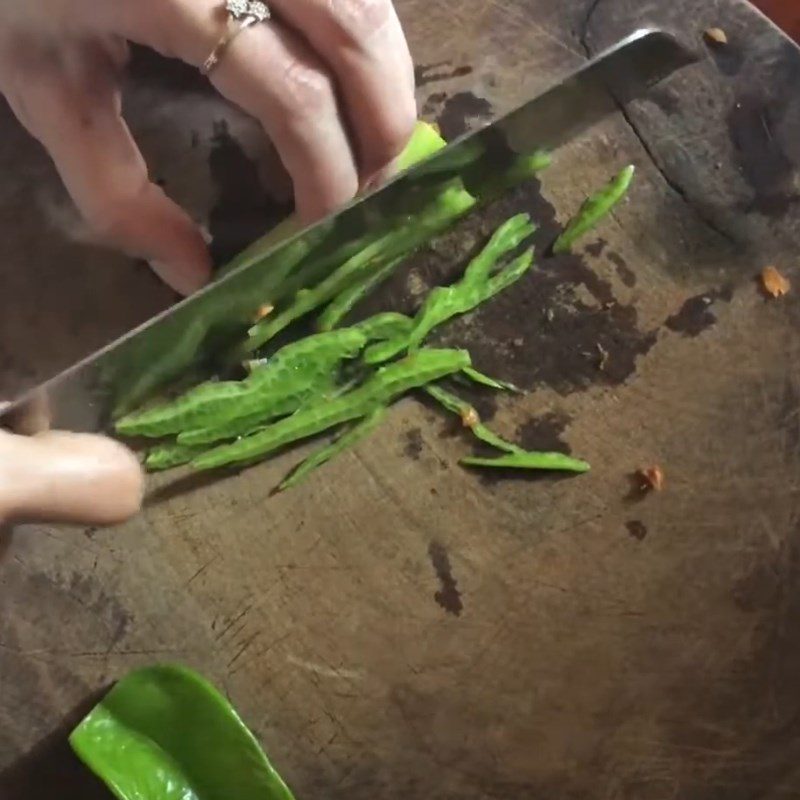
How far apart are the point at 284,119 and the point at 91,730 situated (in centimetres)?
70

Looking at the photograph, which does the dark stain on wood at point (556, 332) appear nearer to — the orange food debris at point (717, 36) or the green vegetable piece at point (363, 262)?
the green vegetable piece at point (363, 262)

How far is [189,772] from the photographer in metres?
1.32

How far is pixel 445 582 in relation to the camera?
4.52 feet

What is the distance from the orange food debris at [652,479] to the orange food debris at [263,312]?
485mm

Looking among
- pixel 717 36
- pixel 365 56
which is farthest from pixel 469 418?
pixel 717 36

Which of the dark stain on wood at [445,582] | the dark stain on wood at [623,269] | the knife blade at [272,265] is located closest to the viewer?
the knife blade at [272,265]

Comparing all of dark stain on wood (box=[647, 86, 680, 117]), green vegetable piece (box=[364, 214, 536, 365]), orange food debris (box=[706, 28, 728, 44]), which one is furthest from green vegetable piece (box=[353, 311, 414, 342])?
orange food debris (box=[706, 28, 728, 44])

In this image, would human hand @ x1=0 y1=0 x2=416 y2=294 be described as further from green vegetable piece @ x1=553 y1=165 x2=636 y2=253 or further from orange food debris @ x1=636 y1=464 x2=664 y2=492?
orange food debris @ x1=636 y1=464 x2=664 y2=492

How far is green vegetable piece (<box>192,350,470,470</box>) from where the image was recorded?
139 centimetres

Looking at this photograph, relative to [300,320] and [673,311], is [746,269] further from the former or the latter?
[300,320]

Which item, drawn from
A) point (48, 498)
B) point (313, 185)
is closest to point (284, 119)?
point (313, 185)

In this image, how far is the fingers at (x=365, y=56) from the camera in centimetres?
116

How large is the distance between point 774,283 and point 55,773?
3.40 feet

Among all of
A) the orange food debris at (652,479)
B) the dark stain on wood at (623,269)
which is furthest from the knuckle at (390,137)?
the orange food debris at (652,479)
